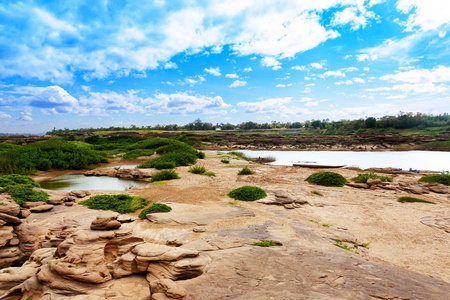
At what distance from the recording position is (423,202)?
11312 mm

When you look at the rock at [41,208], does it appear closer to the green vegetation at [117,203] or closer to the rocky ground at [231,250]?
the rocky ground at [231,250]

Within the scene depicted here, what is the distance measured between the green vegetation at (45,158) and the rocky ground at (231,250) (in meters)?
13.1

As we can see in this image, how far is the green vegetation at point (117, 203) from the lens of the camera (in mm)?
10000

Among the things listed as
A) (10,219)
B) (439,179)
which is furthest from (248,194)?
(439,179)

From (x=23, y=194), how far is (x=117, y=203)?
4046mm

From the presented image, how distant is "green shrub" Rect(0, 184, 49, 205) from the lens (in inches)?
366

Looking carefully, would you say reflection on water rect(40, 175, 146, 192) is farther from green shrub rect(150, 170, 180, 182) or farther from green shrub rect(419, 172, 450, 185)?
green shrub rect(419, 172, 450, 185)

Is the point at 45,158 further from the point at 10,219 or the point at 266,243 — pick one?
the point at 266,243

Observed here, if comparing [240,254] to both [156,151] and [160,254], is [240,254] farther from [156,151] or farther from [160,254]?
[156,151]

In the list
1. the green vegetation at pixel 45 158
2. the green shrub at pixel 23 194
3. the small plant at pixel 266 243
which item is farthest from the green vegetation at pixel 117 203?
the green vegetation at pixel 45 158

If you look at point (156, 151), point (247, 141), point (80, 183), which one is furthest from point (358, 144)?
point (80, 183)

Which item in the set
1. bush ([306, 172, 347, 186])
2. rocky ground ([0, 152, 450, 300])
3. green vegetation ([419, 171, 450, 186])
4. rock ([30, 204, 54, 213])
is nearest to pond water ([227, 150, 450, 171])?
green vegetation ([419, 171, 450, 186])

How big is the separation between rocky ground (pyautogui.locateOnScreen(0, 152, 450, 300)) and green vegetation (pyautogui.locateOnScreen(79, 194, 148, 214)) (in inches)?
18.1

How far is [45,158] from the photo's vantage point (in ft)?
72.6
